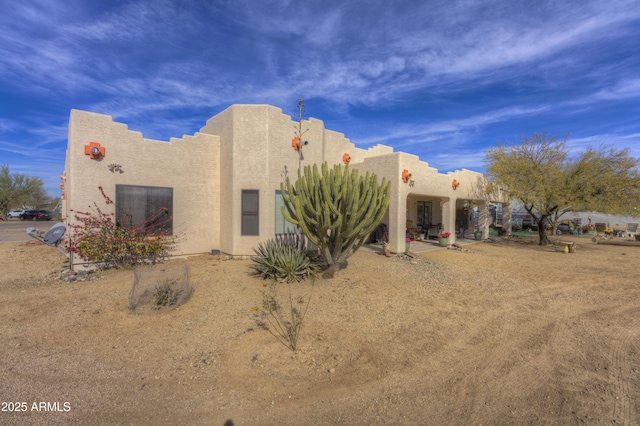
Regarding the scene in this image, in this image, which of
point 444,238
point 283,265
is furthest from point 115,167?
point 444,238

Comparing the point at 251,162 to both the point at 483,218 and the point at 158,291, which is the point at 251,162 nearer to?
the point at 158,291

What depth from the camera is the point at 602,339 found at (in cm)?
475

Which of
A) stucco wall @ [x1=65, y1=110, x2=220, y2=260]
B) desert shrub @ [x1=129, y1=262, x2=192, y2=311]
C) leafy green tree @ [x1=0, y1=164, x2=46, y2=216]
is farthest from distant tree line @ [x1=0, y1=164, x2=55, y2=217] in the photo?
desert shrub @ [x1=129, y1=262, x2=192, y2=311]

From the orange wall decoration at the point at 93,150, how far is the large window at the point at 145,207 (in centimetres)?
104

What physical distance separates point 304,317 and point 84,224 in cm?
758

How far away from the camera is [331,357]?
4094mm

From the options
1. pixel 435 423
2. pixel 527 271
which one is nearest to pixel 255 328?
pixel 435 423

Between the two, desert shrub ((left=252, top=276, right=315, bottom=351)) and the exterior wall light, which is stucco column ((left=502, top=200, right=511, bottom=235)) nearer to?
desert shrub ((left=252, top=276, right=315, bottom=351))

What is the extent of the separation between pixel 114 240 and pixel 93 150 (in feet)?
8.81

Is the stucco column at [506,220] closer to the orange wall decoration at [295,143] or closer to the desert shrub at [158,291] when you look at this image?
the orange wall decoration at [295,143]

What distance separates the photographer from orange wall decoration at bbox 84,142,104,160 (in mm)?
8805

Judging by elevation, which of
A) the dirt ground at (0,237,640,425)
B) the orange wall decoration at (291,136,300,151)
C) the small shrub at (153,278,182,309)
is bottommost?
the dirt ground at (0,237,640,425)

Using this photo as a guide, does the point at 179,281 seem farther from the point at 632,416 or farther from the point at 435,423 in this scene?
the point at 632,416

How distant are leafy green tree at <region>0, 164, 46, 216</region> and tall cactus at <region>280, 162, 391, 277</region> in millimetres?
48408
